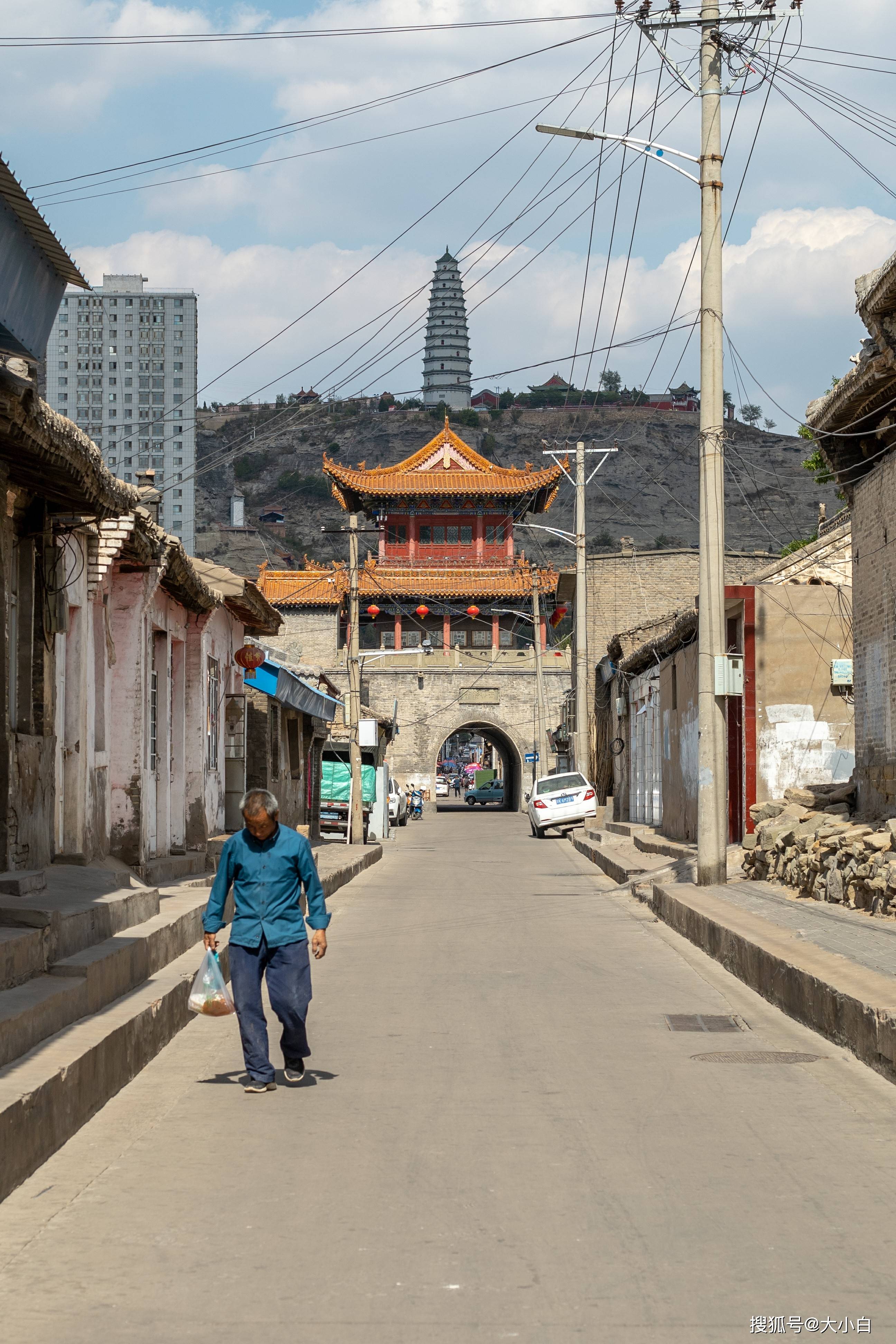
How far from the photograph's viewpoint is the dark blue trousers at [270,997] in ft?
26.3

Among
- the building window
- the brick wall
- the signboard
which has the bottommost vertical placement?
the building window

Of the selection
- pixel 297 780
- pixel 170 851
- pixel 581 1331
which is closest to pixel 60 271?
pixel 581 1331

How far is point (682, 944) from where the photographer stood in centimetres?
1544

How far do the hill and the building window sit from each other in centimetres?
10953

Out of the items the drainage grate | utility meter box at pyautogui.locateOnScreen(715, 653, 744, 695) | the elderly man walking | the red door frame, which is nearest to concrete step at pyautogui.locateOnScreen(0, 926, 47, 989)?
the elderly man walking

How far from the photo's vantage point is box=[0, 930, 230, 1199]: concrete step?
6004 millimetres

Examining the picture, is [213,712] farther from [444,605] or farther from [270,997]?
[444,605]

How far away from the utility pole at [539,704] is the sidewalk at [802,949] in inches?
1498

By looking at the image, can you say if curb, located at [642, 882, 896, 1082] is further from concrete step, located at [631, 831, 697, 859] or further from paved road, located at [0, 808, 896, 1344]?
concrete step, located at [631, 831, 697, 859]

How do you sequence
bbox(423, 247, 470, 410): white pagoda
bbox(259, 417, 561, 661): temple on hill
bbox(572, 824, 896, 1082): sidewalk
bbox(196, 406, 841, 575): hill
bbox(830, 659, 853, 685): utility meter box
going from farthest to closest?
bbox(423, 247, 470, 410): white pagoda < bbox(196, 406, 841, 575): hill < bbox(259, 417, 561, 661): temple on hill < bbox(830, 659, 853, 685): utility meter box < bbox(572, 824, 896, 1082): sidewalk

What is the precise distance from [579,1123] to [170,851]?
43.1ft

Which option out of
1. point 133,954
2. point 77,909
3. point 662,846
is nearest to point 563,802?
point 662,846

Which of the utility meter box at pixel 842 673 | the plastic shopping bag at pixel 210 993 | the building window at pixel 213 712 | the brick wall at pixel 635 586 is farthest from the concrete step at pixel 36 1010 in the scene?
the brick wall at pixel 635 586

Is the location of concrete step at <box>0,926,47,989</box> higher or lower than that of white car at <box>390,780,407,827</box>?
higher
